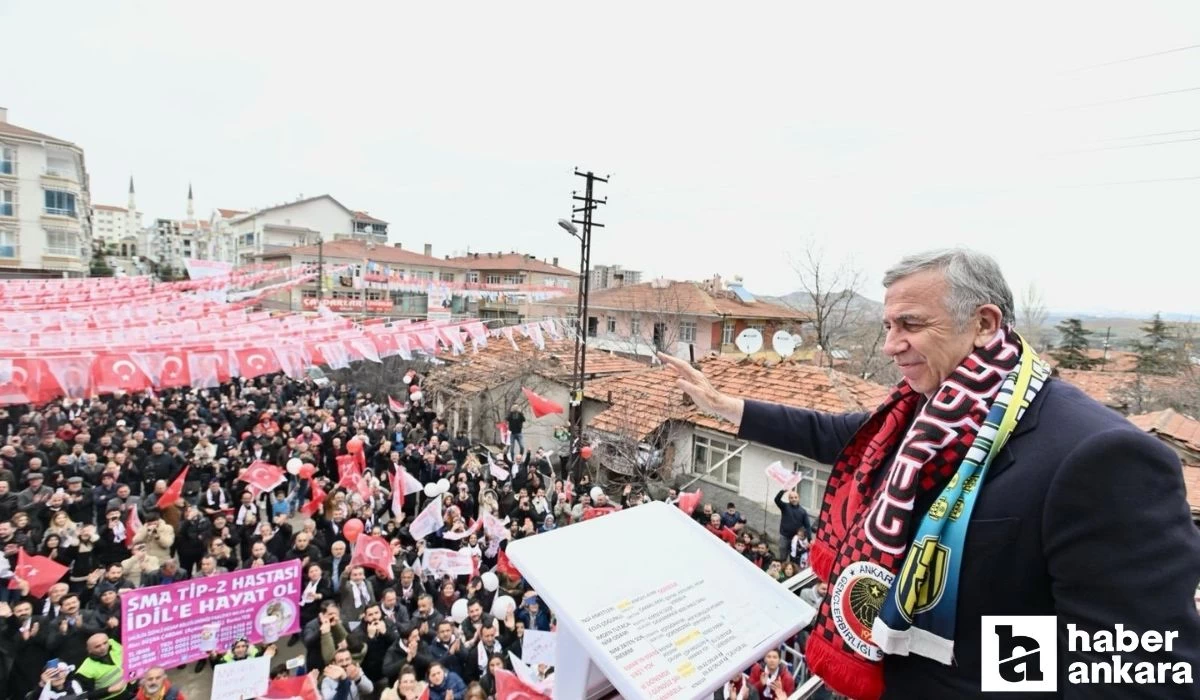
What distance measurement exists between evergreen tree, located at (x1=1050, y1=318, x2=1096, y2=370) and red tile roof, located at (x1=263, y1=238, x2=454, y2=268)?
53.5 m

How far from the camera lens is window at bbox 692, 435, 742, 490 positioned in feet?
48.9

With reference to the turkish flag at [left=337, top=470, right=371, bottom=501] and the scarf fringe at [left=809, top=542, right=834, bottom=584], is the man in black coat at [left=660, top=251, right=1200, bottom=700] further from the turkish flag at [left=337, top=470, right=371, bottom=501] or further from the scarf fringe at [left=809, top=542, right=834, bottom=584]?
the turkish flag at [left=337, top=470, right=371, bottom=501]

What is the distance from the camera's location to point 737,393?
50.6 ft

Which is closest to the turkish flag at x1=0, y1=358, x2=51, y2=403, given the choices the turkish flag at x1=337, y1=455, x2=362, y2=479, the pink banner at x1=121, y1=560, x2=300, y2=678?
the turkish flag at x1=337, y1=455, x2=362, y2=479

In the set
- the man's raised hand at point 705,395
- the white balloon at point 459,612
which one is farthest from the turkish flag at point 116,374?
the man's raised hand at point 705,395

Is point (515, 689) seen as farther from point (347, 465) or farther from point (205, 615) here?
point (347, 465)

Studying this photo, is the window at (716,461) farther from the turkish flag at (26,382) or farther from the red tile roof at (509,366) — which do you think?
the turkish flag at (26,382)

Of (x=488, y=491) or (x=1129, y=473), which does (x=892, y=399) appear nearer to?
(x=1129, y=473)

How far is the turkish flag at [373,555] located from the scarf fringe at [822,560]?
24.8ft

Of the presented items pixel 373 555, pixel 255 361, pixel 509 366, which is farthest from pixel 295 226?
pixel 373 555

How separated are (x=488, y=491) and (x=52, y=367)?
8.00m

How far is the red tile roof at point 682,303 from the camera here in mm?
33219

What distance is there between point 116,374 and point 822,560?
43.4 feet

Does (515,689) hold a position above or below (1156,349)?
below
